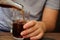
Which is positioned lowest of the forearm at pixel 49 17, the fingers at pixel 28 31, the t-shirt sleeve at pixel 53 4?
the forearm at pixel 49 17

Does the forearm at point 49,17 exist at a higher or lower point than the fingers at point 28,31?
lower

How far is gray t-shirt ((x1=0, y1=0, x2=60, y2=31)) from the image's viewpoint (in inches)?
52.4

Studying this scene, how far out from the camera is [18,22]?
101cm

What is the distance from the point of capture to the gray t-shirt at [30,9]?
1.33 metres

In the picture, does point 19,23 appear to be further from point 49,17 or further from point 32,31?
point 49,17

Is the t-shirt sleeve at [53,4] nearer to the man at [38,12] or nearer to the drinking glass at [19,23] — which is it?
the man at [38,12]

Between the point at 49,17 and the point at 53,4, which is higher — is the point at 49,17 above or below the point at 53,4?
below

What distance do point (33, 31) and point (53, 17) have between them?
0.40m

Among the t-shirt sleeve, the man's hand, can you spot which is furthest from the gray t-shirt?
the man's hand

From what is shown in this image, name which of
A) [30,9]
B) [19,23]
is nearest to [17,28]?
[19,23]

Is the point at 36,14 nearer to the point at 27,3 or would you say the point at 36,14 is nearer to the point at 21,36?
the point at 27,3

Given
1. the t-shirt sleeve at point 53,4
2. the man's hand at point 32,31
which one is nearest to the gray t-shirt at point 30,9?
the t-shirt sleeve at point 53,4

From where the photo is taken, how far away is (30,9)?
1398 mm

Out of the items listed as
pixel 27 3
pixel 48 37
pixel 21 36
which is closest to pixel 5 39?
pixel 21 36
